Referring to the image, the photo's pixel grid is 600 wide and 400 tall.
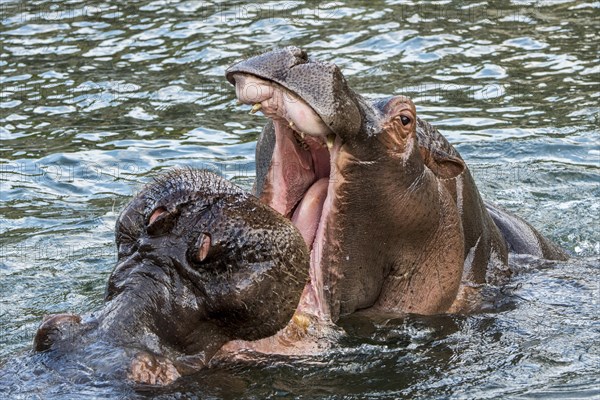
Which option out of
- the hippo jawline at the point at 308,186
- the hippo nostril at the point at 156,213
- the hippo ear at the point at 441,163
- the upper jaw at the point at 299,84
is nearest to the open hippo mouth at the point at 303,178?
the hippo jawline at the point at 308,186

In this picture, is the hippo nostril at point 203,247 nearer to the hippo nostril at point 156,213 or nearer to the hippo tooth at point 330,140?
the hippo nostril at point 156,213

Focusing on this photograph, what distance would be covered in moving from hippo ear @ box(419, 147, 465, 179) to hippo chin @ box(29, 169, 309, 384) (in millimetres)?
1302

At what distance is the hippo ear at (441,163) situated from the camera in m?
5.72

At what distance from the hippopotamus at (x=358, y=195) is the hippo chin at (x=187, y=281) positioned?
1.08 feet

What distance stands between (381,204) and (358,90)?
602 centimetres

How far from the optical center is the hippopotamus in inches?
198

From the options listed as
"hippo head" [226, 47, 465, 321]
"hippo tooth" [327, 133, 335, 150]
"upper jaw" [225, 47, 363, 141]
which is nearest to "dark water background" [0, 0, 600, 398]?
"hippo head" [226, 47, 465, 321]

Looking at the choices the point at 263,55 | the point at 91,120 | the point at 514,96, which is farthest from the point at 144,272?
the point at 514,96

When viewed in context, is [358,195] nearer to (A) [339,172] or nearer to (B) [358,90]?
(A) [339,172]

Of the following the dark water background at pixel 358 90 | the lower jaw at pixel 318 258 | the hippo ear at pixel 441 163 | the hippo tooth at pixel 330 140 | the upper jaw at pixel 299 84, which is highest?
the upper jaw at pixel 299 84

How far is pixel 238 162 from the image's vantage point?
31.5ft

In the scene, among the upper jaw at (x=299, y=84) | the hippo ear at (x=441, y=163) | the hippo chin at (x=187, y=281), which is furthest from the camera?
the hippo ear at (x=441, y=163)

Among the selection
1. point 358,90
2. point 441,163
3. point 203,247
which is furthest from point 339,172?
point 358,90

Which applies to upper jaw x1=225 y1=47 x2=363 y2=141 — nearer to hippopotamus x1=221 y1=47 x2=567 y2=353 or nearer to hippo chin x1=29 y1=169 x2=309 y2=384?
hippopotamus x1=221 y1=47 x2=567 y2=353
